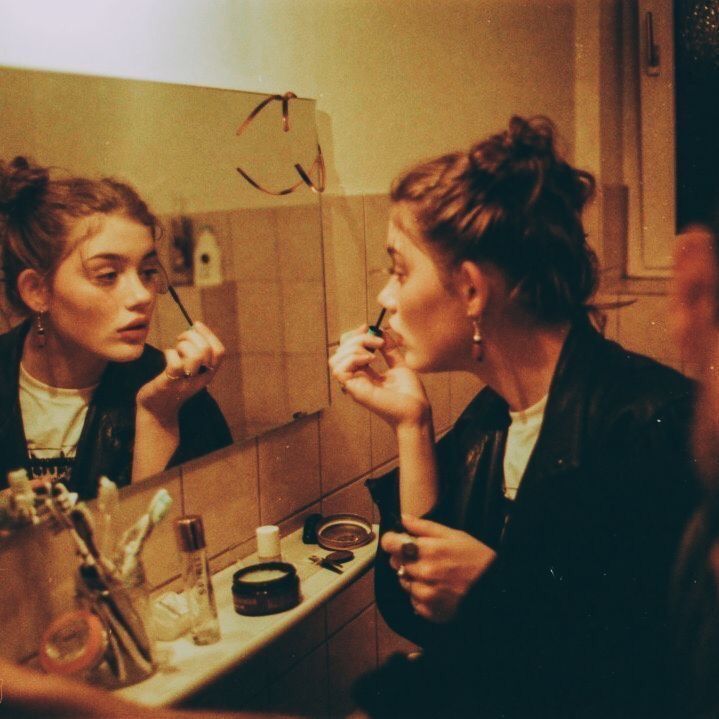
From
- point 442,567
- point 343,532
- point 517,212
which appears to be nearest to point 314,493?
point 343,532

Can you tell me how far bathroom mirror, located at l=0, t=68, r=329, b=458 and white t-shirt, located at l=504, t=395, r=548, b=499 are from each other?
1.10ft

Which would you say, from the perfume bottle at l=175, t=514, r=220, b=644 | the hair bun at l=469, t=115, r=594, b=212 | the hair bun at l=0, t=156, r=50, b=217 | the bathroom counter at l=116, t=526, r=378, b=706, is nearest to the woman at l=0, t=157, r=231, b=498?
the hair bun at l=0, t=156, r=50, b=217

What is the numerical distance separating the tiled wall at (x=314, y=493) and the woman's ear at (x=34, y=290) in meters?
0.26

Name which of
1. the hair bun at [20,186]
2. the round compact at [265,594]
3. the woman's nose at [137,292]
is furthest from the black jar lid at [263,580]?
the hair bun at [20,186]

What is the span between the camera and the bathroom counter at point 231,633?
86 centimetres

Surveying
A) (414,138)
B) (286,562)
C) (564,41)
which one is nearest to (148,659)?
(286,562)

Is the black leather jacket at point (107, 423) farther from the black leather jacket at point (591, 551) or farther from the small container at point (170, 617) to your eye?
the black leather jacket at point (591, 551)

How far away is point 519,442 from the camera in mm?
1152

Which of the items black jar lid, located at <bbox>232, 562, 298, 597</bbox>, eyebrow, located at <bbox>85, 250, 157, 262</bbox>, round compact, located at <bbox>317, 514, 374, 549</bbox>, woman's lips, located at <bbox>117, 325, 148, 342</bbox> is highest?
eyebrow, located at <bbox>85, 250, 157, 262</bbox>

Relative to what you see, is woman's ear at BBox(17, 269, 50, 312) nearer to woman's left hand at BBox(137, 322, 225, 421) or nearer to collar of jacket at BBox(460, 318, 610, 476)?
woman's left hand at BBox(137, 322, 225, 421)

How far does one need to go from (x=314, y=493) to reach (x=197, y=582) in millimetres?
404

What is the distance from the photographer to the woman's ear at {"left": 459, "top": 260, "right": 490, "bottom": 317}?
108 centimetres

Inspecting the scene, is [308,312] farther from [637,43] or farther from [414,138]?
[637,43]

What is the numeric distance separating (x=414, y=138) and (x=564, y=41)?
0.65 m
